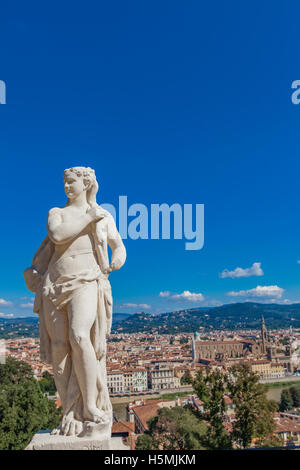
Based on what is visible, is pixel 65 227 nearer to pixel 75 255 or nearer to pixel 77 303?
pixel 75 255

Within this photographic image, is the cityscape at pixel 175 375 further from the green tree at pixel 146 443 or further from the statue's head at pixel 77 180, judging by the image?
the statue's head at pixel 77 180

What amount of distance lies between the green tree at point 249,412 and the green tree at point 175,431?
7.43 ft

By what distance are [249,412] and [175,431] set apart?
15.5 ft

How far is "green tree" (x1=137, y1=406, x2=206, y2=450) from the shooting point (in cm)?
2177

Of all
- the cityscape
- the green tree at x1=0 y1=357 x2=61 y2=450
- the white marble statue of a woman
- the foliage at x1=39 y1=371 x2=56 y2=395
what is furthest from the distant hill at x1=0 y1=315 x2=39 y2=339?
the white marble statue of a woman

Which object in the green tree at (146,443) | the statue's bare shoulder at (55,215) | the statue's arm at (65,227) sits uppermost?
the statue's bare shoulder at (55,215)

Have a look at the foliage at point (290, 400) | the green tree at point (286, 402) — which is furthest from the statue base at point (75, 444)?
the foliage at point (290, 400)

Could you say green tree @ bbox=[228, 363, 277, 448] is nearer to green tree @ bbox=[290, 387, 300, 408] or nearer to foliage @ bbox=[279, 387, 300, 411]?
foliage @ bbox=[279, 387, 300, 411]

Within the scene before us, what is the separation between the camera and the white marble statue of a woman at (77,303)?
312 cm

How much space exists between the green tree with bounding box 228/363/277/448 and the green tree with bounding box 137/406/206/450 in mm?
2263

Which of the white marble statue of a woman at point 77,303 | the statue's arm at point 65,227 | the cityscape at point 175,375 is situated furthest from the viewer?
the cityscape at point 175,375

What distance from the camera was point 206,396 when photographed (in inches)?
910
